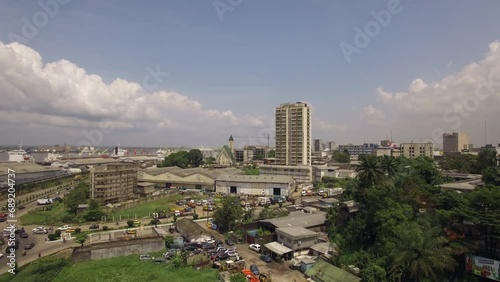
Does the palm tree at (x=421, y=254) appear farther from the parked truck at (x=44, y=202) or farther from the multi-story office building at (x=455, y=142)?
the multi-story office building at (x=455, y=142)

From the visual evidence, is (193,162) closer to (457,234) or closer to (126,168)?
(126,168)

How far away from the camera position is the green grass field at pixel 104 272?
20484 millimetres

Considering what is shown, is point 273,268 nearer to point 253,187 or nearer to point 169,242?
point 169,242

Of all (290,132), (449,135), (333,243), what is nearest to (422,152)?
(449,135)

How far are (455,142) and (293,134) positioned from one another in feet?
310

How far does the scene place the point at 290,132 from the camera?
241 feet

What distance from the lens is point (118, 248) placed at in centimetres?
2498

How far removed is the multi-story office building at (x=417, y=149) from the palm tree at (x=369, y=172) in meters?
79.2

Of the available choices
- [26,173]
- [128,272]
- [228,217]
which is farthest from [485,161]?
[26,173]

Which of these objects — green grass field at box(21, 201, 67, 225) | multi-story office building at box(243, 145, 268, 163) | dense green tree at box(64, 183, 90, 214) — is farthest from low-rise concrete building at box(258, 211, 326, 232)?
multi-story office building at box(243, 145, 268, 163)

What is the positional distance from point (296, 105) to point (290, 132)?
6519 millimetres

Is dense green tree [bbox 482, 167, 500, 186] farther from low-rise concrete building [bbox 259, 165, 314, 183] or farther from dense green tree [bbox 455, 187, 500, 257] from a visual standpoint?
low-rise concrete building [bbox 259, 165, 314, 183]

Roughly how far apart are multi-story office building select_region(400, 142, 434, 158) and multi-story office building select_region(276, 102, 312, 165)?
45.1 meters

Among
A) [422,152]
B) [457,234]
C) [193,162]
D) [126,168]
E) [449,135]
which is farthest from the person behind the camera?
[449,135]
